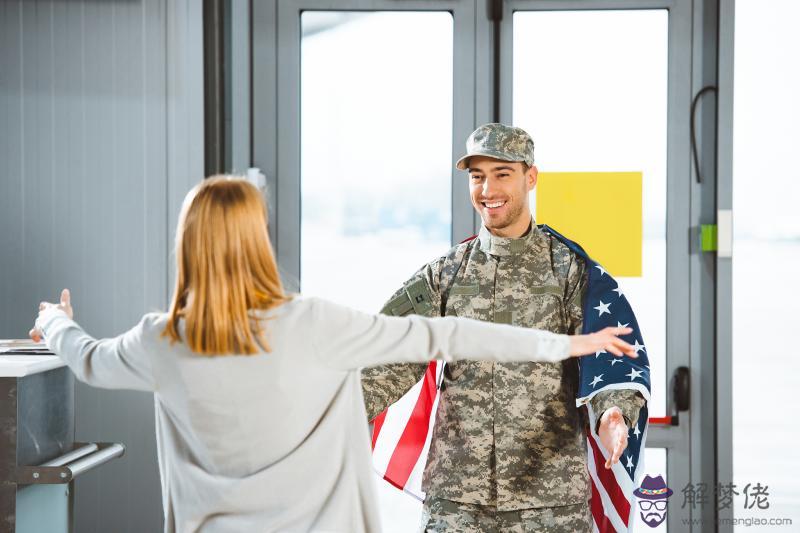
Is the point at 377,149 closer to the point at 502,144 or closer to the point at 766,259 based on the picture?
the point at 502,144

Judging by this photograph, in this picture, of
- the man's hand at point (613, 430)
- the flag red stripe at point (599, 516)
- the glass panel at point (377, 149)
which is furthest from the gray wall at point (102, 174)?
the man's hand at point (613, 430)

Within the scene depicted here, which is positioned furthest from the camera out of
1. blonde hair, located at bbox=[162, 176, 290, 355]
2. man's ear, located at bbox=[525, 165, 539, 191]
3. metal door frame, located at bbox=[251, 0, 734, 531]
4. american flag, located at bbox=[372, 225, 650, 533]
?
metal door frame, located at bbox=[251, 0, 734, 531]

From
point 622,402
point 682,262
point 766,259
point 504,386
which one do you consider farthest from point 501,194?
point 766,259

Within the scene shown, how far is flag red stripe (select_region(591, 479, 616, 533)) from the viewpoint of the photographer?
2.35 meters

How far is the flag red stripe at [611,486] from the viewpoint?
229cm

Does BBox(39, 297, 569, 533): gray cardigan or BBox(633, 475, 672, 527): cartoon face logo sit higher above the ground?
BBox(39, 297, 569, 533): gray cardigan

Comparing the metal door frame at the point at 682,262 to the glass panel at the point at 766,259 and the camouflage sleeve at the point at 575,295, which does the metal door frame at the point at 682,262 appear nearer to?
the glass panel at the point at 766,259

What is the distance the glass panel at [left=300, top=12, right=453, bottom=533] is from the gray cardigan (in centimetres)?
173

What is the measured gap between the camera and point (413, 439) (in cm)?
252

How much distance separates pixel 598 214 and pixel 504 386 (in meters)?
1.14

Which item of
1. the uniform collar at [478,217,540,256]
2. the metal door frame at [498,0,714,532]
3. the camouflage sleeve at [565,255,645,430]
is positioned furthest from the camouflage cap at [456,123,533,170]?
the metal door frame at [498,0,714,532]

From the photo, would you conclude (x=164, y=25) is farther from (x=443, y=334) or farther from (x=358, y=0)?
(x=443, y=334)

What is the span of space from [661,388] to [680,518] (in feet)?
1.53

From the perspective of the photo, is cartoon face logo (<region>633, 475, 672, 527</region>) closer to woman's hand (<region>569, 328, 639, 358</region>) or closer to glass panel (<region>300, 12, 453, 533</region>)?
glass panel (<region>300, 12, 453, 533</region>)
